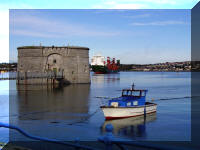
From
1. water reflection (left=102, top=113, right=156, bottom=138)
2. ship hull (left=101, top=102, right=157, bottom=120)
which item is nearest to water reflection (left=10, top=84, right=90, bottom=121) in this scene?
ship hull (left=101, top=102, right=157, bottom=120)

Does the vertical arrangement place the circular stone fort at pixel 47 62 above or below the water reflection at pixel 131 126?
above

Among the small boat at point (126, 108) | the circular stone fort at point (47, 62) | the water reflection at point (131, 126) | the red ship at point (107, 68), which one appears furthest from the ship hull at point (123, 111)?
the red ship at point (107, 68)

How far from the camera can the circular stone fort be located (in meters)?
58.2

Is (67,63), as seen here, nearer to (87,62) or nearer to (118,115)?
(87,62)

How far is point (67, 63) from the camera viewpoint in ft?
195

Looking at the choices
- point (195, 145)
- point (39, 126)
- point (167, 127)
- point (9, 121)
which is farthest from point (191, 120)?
point (9, 121)

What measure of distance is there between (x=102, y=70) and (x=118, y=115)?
145m

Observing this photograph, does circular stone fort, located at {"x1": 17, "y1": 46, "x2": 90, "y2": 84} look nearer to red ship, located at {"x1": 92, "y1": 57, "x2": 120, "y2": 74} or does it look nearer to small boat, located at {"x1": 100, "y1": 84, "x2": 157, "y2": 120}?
small boat, located at {"x1": 100, "y1": 84, "x2": 157, "y2": 120}

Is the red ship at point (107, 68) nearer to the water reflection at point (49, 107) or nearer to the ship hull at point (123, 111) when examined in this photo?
the water reflection at point (49, 107)

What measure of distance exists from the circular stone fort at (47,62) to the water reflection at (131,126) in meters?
37.5

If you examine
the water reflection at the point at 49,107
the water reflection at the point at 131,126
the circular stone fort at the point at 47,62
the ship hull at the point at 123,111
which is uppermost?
the circular stone fort at the point at 47,62

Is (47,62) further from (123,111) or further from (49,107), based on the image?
(123,111)

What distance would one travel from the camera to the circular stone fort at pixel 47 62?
58188mm

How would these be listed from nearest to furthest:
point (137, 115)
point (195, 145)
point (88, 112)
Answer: point (195, 145) < point (137, 115) < point (88, 112)
